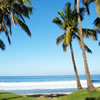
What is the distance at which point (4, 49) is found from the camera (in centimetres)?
1844

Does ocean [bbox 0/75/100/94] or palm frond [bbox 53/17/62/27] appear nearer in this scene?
palm frond [bbox 53/17/62/27]

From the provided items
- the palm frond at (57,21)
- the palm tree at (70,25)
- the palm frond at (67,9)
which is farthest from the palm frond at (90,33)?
the palm frond at (57,21)

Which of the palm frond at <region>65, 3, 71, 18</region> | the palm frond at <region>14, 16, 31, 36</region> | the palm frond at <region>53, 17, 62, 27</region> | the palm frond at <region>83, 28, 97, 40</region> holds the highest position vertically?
the palm frond at <region>65, 3, 71, 18</region>

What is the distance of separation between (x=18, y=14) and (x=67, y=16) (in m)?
6.00

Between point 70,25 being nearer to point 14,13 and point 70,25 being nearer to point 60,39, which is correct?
point 60,39

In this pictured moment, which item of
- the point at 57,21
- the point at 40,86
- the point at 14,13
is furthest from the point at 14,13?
the point at 40,86

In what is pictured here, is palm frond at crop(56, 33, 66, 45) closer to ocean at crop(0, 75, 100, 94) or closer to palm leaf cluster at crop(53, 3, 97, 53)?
palm leaf cluster at crop(53, 3, 97, 53)

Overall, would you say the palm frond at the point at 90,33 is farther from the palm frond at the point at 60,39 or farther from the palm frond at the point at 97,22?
the palm frond at the point at 60,39

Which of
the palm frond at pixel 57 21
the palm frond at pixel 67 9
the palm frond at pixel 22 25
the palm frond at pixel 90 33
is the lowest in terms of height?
the palm frond at pixel 90 33

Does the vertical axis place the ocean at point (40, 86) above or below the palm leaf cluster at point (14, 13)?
below

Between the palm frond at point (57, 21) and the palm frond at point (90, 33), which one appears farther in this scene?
the palm frond at point (57, 21)

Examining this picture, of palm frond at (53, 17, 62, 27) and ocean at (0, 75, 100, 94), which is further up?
palm frond at (53, 17, 62, 27)

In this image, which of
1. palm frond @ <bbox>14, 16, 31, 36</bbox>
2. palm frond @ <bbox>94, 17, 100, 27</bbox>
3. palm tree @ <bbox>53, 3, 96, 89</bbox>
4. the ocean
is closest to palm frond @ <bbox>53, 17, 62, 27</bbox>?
palm tree @ <bbox>53, 3, 96, 89</bbox>

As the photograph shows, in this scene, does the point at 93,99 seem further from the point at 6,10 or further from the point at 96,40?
the point at 6,10
